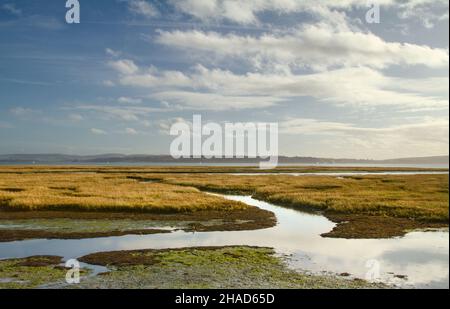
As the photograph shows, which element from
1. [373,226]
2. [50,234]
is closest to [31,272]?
[50,234]

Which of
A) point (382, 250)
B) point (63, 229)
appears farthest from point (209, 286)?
point (63, 229)

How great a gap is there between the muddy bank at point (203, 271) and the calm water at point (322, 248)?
132 cm

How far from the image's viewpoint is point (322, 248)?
24.3 meters

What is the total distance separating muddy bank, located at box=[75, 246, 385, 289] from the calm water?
1.32 meters

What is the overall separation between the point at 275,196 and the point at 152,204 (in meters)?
16.7

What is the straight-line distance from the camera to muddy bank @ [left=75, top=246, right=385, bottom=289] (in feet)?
56.5

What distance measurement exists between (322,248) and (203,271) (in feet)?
27.7

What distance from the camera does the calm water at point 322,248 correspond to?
62.8ft

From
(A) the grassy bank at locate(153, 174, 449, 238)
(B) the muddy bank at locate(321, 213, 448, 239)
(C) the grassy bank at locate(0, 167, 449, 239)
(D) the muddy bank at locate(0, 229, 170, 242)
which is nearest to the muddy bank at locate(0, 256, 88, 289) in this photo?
(D) the muddy bank at locate(0, 229, 170, 242)

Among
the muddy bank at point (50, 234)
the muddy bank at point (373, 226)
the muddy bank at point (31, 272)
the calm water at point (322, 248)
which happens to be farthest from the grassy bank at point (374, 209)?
the muddy bank at point (31, 272)

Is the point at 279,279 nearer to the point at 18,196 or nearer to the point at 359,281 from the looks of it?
the point at 359,281

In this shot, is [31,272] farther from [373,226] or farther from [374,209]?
[374,209]

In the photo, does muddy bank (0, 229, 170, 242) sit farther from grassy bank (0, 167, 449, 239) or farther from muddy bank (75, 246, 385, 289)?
muddy bank (75, 246, 385, 289)

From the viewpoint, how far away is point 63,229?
30219mm
